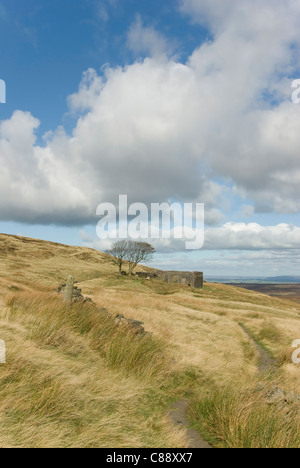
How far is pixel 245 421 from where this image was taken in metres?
5.75

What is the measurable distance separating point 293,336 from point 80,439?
65.6 feet

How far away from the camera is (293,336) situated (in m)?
20.8

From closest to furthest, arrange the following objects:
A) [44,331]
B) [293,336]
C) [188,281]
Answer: [44,331], [293,336], [188,281]

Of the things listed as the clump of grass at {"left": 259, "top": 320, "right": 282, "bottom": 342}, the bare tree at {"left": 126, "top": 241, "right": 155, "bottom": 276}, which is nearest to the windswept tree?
the bare tree at {"left": 126, "top": 241, "right": 155, "bottom": 276}

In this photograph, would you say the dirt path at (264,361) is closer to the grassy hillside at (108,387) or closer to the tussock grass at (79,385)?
the grassy hillside at (108,387)

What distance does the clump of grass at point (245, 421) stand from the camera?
557cm

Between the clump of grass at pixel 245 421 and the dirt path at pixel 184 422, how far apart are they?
0.19m

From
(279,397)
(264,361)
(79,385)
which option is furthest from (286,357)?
(79,385)

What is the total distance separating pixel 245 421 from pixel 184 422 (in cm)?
174

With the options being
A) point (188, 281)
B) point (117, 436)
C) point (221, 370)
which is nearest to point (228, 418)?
point (117, 436)

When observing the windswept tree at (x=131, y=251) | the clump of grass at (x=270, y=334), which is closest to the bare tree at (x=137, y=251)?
the windswept tree at (x=131, y=251)

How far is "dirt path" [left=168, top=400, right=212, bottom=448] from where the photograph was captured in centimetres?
590
